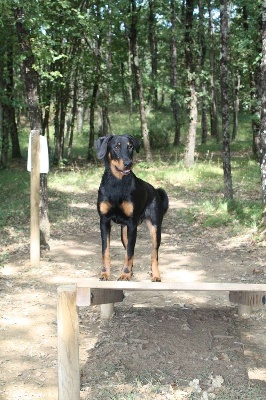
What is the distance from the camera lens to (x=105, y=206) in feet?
16.5

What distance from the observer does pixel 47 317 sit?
20.2 ft

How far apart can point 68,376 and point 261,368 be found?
2.02 m

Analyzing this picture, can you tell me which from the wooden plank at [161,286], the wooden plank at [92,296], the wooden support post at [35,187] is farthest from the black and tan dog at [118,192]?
the wooden support post at [35,187]

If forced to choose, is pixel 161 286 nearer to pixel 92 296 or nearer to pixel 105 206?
pixel 92 296

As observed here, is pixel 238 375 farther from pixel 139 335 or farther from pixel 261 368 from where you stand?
pixel 139 335

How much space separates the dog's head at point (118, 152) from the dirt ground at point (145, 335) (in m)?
1.89

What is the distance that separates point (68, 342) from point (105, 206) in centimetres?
159

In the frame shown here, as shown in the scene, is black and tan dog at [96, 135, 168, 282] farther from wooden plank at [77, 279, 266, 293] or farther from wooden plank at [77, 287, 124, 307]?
wooden plank at [77, 279, 266, 293]

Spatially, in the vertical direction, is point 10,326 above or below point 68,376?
below

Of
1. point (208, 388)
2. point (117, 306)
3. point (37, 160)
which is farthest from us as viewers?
point (37, 160)

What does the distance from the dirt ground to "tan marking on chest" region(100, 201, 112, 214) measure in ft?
4.75

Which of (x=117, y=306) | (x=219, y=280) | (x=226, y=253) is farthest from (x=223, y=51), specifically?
(x=117, y=306)

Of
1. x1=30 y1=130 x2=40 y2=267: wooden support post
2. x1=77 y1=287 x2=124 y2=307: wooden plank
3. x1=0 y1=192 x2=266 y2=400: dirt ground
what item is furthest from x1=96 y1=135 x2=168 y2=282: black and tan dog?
x1=30 y1=130 x2=40 y2=267: wooden support post

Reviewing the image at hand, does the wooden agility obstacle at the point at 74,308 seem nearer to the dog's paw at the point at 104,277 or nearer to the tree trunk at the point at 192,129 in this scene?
the dog's paw at the point at 104,277
